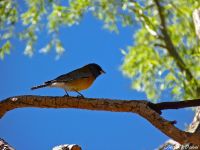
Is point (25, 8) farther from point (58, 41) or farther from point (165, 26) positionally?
point (165, 26)

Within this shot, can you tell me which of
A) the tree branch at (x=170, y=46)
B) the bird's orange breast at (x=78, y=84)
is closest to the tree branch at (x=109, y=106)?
the bird's orange breast at (x=78, y=84)

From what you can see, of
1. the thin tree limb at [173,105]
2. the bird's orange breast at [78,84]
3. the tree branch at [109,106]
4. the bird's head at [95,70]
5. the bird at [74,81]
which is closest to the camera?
→ the tree branch at [109,106]

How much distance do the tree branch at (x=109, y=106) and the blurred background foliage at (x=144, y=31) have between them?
4.38 meters

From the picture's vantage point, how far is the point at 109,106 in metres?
2.81

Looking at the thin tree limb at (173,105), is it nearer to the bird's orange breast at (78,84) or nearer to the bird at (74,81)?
the bird at (74,81)

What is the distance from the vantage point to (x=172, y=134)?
8.38 feet

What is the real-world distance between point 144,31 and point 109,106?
6.49 metres

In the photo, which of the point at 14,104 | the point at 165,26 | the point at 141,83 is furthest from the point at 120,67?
the point at 14,104

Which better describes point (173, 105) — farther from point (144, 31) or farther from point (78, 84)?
point (144, 31)

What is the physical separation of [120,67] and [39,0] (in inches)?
83.4

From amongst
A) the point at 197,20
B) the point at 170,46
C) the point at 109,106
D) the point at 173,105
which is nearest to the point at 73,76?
the point at 109,106

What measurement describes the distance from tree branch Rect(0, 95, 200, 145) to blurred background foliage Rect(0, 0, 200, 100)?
438 cm

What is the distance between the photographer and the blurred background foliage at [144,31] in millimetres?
7371

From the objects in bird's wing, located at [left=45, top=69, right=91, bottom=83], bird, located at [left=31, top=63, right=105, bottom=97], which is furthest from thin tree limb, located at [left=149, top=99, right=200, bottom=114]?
bird's wing, located at [left=45, top=69, right=91, bottom=83]
